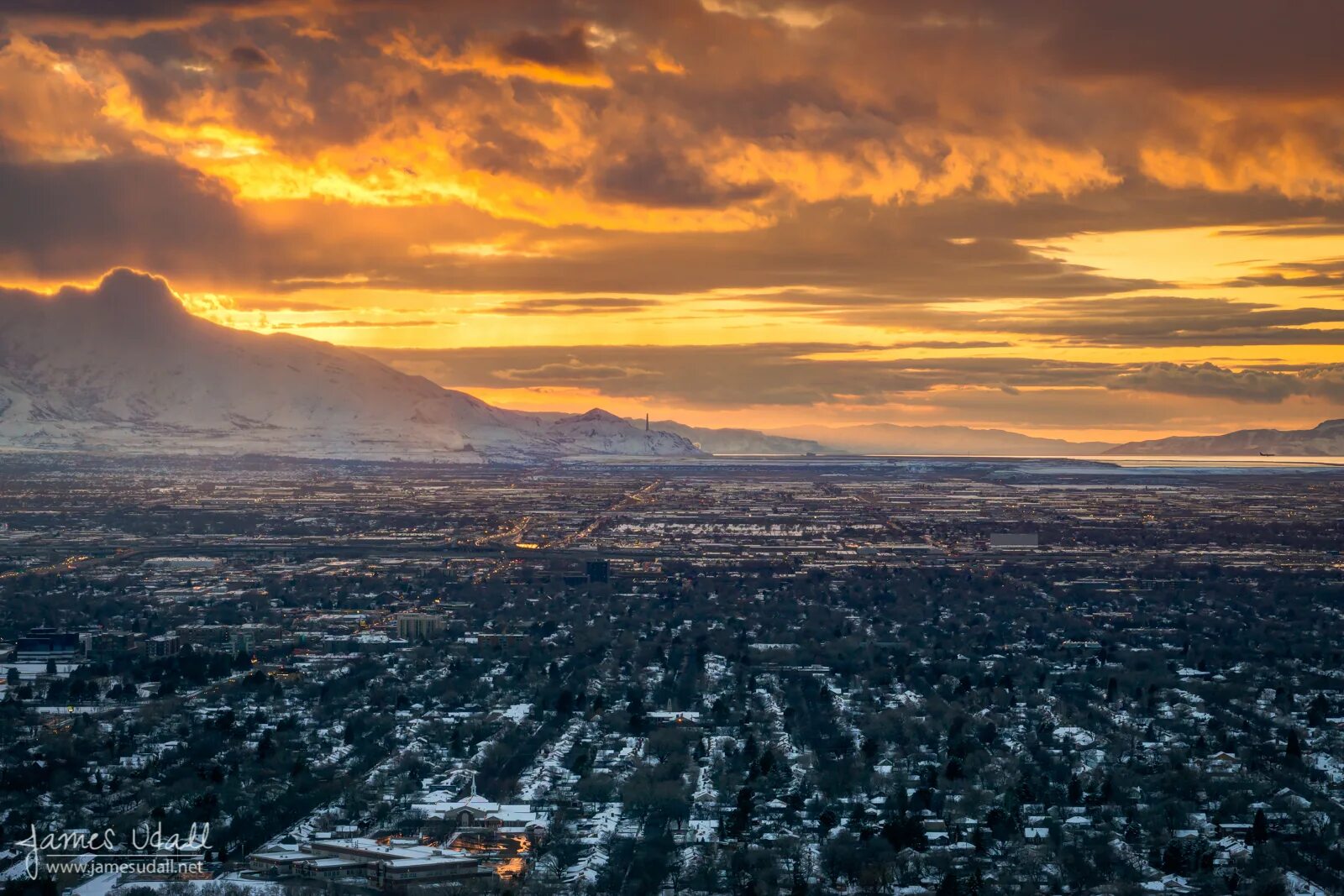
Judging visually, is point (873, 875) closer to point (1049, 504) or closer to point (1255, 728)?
point (1255, 728)

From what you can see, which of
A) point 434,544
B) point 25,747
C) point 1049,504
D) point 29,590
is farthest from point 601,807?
point 1049,504

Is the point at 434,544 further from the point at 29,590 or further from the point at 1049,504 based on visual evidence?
the point at 1049,504

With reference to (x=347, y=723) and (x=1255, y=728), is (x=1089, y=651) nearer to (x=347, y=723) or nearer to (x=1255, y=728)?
(x=1255, y=728)

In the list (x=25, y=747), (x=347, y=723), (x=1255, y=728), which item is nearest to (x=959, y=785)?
(x=1255, y=728)

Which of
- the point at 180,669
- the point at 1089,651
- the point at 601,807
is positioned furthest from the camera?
the point at 1089,651

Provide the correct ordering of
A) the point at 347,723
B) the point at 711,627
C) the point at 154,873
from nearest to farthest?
the point at 154,873
the point at 347,723
the point at 711,627

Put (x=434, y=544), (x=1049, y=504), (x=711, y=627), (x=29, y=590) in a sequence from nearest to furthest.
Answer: (x=711, y=627) → (x=29, y=590) → (x=434, y=544) → (x=1049, y=504)

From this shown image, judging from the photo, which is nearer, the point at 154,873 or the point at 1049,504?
the point at 154,873

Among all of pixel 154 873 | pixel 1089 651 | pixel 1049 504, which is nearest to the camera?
pixel 154 873

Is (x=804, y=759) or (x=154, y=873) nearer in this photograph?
(x=154, y=873)
